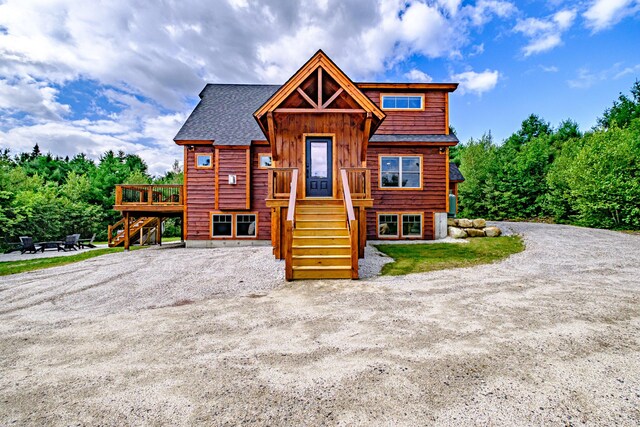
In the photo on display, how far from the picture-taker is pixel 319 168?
10.3m

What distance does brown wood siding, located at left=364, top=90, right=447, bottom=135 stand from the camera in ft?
45.1

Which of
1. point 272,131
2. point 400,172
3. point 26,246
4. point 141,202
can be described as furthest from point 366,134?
point 26,246

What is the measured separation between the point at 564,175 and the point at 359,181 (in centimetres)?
2014

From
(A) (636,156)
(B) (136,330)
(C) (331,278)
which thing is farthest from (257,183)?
(A) (636,156)

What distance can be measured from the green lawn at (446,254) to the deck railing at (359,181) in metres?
2.30

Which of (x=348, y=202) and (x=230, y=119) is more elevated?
(x=230, y=119)

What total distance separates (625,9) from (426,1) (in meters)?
26.3

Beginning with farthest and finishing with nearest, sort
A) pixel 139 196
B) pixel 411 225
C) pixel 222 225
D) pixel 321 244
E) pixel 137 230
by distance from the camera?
pixel 137 230, pixel 139 196, pixel 222 225, pixel 411 225, pixel 321 244

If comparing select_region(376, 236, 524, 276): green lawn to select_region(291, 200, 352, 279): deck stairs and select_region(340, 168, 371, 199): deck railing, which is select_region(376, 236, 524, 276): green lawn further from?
select_region(340, 168, 371, 199): deck railing

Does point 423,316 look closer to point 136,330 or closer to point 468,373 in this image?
point 468,373

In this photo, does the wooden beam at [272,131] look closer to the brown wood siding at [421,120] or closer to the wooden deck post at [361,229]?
the wooden deck post at [361,229]

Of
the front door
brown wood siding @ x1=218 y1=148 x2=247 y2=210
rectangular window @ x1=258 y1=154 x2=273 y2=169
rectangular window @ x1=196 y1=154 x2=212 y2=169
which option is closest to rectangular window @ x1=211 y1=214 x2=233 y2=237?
brown wood siding @ x1=218 y1=148 x2=247 y2=210

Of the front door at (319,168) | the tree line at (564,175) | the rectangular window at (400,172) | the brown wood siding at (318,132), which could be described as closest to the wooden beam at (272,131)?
the brown wood siding at (318,132)

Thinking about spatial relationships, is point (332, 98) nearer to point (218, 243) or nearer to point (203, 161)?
point (203, 161)
